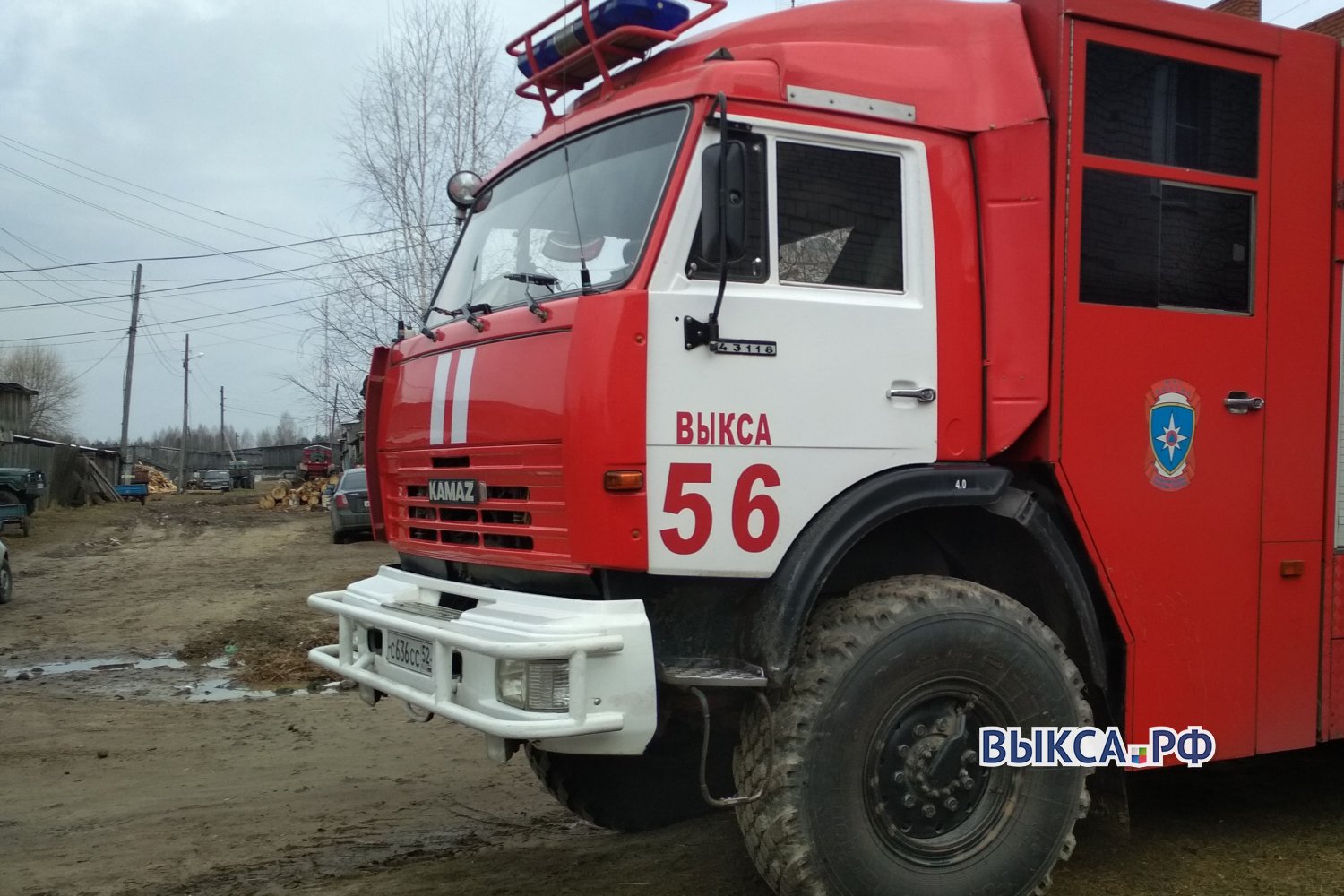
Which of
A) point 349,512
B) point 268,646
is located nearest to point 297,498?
point 349,512

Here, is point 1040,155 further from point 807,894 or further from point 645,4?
point 807,894

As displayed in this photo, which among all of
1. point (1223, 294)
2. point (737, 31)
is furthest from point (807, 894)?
point (737, 31)

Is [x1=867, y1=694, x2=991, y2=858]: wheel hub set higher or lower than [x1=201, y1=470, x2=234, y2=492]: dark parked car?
higher

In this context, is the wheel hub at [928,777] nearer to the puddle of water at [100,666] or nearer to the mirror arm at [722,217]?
the mirror arm at [722,217]

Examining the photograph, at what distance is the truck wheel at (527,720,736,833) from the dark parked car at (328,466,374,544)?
56.2 ft

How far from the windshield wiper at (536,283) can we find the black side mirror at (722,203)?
0.56 metres

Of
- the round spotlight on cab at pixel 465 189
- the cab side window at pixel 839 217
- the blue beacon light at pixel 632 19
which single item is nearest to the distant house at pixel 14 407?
the round spotlight on cab at pixel 465 189

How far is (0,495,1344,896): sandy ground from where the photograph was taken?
14.2ft

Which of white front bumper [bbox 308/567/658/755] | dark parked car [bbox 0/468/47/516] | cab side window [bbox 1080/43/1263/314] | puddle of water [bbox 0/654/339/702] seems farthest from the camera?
dark parked car [bbox 0/468/47/516]

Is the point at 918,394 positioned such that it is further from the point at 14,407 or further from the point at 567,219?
the point at 14,407

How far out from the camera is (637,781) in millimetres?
4898

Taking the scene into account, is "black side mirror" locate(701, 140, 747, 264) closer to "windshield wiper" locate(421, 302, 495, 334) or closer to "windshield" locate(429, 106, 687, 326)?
"windshield" locate(429, 106, 687, 326)

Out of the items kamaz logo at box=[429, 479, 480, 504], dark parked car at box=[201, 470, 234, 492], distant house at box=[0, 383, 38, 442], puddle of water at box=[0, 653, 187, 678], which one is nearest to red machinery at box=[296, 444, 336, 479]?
distant house at box=[0, 383, 38, 442]

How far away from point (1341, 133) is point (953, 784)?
293 centimetres
